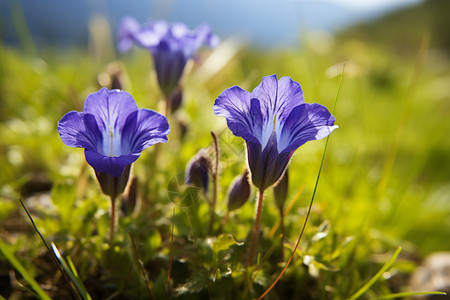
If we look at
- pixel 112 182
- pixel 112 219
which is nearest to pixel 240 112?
pixel 112 182

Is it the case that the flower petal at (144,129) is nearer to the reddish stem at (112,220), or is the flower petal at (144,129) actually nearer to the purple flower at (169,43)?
the reddish stem at (112,220)

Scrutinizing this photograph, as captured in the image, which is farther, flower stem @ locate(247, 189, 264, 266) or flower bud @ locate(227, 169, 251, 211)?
flower bud @ locate(227, 169, 251, 211)

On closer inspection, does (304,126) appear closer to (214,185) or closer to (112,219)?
(214,185)

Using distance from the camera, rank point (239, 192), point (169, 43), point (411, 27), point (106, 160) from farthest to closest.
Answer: point (411, 27)
point (169, 43)
point (239, 192)
point (106, 160)

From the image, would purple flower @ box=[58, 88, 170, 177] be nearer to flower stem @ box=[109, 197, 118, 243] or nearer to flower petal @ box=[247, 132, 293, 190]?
flower stem @ box=[109, 197, 118, 243]

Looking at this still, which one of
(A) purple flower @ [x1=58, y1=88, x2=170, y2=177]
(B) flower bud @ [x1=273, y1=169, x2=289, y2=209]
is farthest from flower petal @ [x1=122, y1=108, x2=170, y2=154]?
(B) flower bud @ [x1=273, y1=169, x2=289, y2=209]

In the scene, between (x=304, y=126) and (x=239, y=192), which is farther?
(x=239, y=192)
